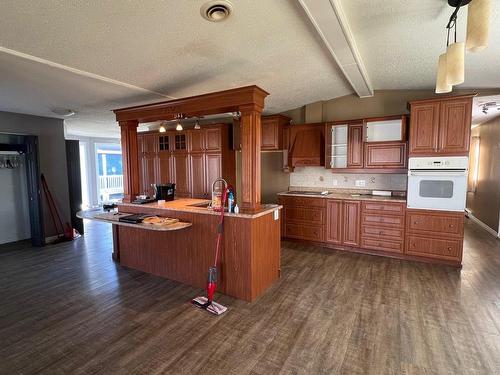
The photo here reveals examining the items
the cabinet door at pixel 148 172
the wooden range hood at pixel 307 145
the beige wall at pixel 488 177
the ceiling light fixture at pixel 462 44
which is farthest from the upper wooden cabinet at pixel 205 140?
the beige wall at pixel 488 177

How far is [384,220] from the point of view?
4.27m

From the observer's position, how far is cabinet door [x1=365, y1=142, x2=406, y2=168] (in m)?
4.33

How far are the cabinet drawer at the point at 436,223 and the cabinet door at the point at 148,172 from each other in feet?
17.8

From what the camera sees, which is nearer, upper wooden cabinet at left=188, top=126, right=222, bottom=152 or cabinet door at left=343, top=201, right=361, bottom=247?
cabinet door at left=343, top=201, right=361, bottom=247

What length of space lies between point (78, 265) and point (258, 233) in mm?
2952

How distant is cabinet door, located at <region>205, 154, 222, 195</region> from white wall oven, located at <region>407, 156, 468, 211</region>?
3441 millimetres

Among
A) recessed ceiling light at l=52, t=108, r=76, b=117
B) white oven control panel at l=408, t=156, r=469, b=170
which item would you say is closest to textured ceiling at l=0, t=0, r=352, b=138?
recessed ceiling light at l=52, t=108, r=76, b=117

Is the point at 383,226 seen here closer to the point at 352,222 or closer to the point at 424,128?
the point at 352,222

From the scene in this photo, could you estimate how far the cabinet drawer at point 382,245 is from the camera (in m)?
4.19

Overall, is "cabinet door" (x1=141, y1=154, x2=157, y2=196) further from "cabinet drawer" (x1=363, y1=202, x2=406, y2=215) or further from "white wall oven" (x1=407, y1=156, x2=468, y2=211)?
"white wall oven" (x1=407, y1=156, x2=468, y2=211)

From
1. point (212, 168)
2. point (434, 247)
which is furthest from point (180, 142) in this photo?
point (434, 247)

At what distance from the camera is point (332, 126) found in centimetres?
483

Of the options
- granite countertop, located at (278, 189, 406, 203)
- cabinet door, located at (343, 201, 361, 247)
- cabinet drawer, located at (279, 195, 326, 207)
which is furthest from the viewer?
cabinet drawer, located at (279, 195, 326, 207)

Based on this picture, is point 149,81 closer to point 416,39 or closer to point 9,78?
point 9,78
